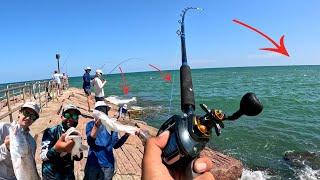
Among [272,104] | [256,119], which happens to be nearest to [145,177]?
[256,119]

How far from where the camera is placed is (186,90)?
196cm

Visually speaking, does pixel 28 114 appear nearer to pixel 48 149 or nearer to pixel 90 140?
pixel 48 149

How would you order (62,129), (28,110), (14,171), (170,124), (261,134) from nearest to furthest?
1. (170,124)
2. (14,171)
3. (28,110)
4. (62,129)
5. (261,134)

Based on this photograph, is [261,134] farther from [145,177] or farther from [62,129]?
[145,177]

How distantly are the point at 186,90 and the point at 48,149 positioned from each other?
272 centimetres

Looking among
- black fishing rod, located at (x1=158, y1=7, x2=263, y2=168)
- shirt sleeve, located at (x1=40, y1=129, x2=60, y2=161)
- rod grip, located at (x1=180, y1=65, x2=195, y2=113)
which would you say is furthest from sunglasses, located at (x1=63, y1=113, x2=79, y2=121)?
black fishing rod, located at (x1=158, y1=7, x2=263, y2=168)

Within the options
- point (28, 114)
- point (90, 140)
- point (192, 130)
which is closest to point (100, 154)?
point (90, 140)

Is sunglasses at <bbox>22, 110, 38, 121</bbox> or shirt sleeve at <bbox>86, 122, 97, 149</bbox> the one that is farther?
shirt sleeve at <bbox>86, 122, 97, 149</bbox>

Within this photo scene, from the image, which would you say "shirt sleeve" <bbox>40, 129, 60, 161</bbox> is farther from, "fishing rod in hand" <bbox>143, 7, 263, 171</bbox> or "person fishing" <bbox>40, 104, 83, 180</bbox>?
"fishing rod in hand" <bbox>143, 7, 263, 171</bbox>

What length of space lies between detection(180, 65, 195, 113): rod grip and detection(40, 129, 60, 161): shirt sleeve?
2.46 metres

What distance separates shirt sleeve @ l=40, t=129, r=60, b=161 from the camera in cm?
422

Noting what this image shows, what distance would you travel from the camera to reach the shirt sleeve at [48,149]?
4.22m

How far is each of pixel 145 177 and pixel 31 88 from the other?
16040 mm

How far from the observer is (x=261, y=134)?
757 inches
